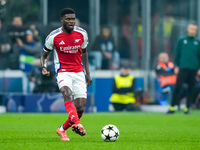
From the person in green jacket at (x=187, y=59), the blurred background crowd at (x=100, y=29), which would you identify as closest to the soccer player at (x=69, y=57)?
the person in green jacket at (x=187, y=59)

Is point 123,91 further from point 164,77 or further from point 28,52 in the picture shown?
point 28,52

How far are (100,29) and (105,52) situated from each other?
A: 0.80 metres

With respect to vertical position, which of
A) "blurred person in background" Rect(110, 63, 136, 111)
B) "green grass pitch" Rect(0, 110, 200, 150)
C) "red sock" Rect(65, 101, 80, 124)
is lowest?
"blurred person in background" Rect(110, 63, 136, 111)

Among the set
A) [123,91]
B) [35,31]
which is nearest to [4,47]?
[35,31]

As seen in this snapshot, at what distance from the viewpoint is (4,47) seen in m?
17.7

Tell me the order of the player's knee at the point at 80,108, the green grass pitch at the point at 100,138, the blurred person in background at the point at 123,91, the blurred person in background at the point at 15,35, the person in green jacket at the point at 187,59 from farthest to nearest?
1. the blurred person in background at the point at 123,91
2. the blurred person in background at the point at 15,35
3. the person in green jacket at the point at 187,59
4. the player's knee at the point at 80,108
5. the green grass pitch at the point at 100,138

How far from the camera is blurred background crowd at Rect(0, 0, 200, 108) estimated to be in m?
17.8

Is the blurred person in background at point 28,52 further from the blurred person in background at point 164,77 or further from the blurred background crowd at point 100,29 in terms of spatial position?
the blurred person in background at point 164,77

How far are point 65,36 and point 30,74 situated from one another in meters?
8.59

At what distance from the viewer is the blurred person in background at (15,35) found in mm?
17797

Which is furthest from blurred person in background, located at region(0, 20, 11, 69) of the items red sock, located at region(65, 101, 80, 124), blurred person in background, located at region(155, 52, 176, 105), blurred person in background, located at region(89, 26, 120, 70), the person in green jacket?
red sock, located at region(65, 101, 80, 124)

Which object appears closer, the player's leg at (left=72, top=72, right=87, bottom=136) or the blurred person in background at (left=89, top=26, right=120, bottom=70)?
the player's leg at (left=72, top=72, right=87, bottom=136)

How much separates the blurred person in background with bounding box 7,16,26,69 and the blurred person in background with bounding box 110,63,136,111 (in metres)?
3.23

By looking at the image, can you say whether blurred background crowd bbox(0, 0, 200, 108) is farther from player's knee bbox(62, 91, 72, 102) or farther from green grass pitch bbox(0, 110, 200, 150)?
player's knee bbox(62, 91, 72, 102)
